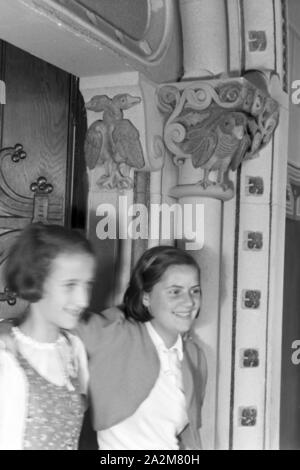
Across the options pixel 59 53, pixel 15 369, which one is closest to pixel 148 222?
pixel 59 53

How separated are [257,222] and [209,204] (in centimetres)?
25

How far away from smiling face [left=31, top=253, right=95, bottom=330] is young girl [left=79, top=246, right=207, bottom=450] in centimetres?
23

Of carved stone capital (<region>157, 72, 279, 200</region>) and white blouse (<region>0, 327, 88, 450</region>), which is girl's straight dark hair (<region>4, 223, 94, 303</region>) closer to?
white blouse (<region>0, 327, 88, 450</region>)

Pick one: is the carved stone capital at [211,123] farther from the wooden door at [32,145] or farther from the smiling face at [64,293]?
the smiling face at [64,293]

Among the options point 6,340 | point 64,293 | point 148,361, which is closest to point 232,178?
point 148,361

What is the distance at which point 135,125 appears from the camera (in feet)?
7.06

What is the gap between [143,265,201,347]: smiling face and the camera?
76.9 inches

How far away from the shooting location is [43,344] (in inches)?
63.6

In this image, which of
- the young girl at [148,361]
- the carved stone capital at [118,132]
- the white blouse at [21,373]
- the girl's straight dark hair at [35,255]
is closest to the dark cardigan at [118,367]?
the young girl at [148,361]

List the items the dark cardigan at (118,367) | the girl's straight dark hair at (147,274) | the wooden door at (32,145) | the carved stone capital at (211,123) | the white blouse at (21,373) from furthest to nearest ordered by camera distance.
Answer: the carved stone capital at (211,123), the wooden door at (32,145), the girl's straight dark hair at (147,274), the dark cardigan at (118,367), the white blouse at (21,373)

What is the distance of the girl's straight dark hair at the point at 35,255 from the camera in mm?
1595

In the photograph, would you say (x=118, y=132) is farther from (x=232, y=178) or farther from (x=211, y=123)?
(x=232, y=178)

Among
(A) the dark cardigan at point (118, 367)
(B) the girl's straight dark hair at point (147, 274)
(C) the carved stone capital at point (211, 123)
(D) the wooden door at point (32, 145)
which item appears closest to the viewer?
(A) the dark cardigan at point (118, 367)

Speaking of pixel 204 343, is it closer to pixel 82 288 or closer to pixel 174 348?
pixel 174 348
